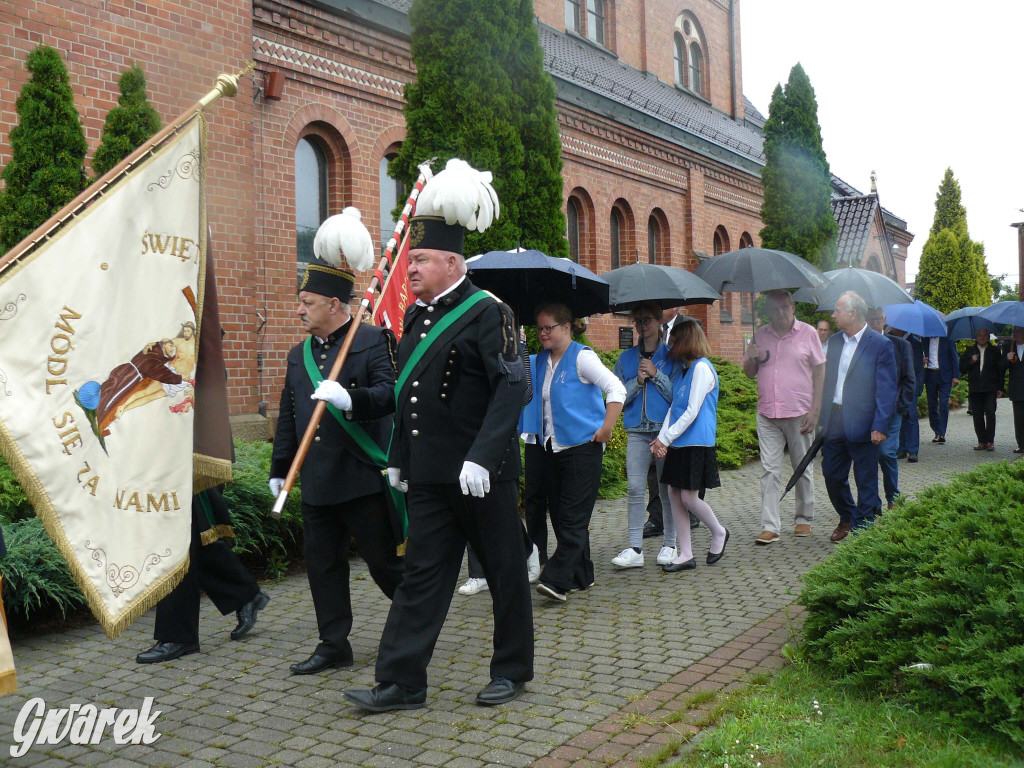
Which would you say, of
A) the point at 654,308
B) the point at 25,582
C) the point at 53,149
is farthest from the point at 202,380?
the point at 53,149

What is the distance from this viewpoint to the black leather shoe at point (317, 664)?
503cm

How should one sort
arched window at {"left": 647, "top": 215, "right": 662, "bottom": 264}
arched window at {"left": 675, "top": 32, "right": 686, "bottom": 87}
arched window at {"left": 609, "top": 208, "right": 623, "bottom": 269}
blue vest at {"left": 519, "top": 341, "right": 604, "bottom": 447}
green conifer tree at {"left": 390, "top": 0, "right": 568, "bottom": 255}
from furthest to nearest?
1. arched window at {"left": 675, "top": 32, "right": 686, "bottom": 87}
2. arched window at {"left": 647, "top": 215, "right": 662, "bottom": 264}
3. arched window at {"left": 609, "top": 208, "right": 623, "bottom": 269}
4. green conifer tree at {"left": 390, "top": 0, "right": 568, "bottom": 255}
5. blue vest at {"left": 519, "top": 341, "right": 604, "bottom": 447}

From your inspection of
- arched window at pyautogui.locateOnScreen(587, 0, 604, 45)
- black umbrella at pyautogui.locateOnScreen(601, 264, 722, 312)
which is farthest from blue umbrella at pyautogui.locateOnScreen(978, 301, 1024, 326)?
arched window at pyautogui.locateOnScreen(587, 0, 604, 45)

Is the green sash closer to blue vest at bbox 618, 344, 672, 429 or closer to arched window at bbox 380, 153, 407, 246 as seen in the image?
blue vest at bbox 618, 344, 672, 429

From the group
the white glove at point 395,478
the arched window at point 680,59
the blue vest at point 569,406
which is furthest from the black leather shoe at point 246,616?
the arched window at point 680,59

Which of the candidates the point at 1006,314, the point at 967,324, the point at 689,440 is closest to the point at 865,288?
Result: the point at 689,440

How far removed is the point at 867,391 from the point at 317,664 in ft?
16.6

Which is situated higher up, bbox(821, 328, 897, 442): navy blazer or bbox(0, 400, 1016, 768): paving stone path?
bbox(821, 328, 897, 442): navy blazer

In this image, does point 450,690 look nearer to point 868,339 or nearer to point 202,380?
point 202,380

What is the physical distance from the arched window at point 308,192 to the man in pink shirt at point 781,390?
6358 millimetres

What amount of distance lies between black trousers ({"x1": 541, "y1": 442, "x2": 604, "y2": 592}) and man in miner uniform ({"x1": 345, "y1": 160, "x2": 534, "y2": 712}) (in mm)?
1810

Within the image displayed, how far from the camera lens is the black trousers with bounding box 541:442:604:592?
6.43m

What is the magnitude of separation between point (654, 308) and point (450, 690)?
398 cm

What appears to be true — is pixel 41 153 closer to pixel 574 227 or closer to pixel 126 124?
pixel 126 124
